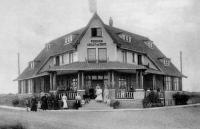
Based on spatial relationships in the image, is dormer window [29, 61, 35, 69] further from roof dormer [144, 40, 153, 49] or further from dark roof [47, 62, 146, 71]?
roof dormer [144, 40, 153, 49]

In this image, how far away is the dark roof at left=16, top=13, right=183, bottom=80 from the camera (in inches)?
1592

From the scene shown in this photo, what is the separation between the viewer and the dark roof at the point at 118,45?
4044 cm

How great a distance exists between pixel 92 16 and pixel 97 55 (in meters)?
4.02

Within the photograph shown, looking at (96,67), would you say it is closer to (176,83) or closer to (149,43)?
(149,43)

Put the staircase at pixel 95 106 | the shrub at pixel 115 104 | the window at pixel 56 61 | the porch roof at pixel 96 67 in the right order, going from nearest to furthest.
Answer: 1. the staircase at pixel 95 106
2. the shrub at pixel 115 104
3. the porch roof at pixel 96 67
4. the window at pixel 56 61

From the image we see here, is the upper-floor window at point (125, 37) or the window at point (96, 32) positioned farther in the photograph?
the upper-floor window at point (125, 37)

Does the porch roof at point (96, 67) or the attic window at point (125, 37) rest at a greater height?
the attic window at point (125, 37)

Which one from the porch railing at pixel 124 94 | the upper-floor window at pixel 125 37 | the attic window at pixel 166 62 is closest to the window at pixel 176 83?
the attic window at pixel 166 62

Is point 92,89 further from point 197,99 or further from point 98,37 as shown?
point 197,99

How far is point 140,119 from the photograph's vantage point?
24094mm

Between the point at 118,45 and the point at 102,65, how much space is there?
3286 millimetres

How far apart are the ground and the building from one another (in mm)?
7282

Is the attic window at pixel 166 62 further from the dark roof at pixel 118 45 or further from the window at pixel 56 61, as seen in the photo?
the window at pixel 56 61

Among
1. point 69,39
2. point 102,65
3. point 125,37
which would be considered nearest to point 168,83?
point 125,37
